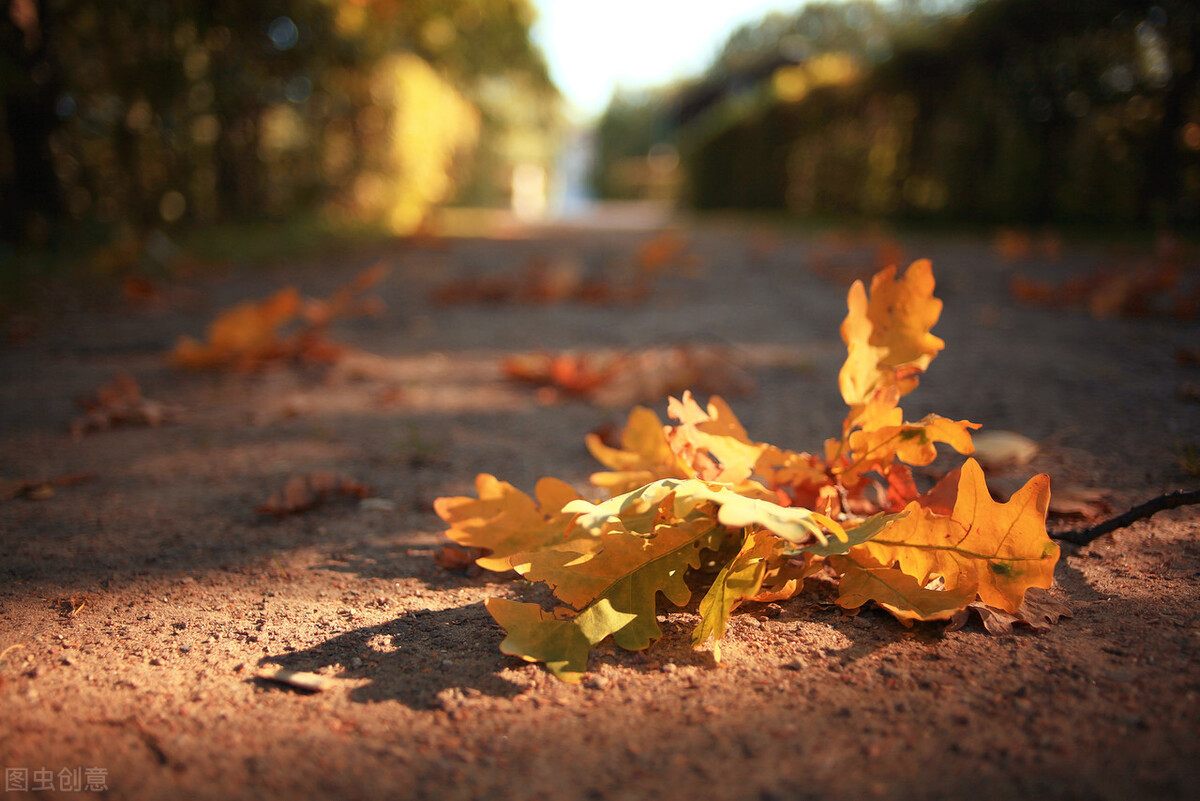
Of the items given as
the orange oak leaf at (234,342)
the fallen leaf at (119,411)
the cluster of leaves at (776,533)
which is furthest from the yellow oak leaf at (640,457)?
the orange oak leaf at (234,342)

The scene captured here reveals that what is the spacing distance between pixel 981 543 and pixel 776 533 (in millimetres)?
389

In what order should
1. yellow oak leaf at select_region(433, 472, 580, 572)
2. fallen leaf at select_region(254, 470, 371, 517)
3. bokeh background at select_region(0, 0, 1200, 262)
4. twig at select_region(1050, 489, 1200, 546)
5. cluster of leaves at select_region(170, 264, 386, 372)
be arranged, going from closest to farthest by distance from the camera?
twig at select_region(1050, 489, 1200, 546), yellow oak leaf at select_region(433, 472, 580, 572), fallen leaf at select_region(254, 470, 371, 517), cluster of leaves at select_region(170, 264, 386, 372), bokeh background at select_region(0, 0, 1200, 262)

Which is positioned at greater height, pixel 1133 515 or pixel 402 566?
pixel 1133 515

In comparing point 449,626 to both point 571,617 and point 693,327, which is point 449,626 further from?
point 693,327

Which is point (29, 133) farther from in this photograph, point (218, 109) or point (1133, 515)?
point (1133, 515)

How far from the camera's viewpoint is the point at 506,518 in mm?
1353

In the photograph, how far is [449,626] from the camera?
129 centimetres

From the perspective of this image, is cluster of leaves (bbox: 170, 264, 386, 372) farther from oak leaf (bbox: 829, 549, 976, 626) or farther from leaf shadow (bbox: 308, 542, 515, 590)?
oak leaf (bbox: 829, 549, 976, 626)

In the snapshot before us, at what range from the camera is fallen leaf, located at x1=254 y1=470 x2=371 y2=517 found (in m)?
1.77

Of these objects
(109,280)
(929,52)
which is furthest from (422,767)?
(929,52)

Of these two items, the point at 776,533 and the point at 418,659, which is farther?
the point at 418,659

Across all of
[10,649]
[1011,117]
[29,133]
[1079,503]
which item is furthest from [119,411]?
[1011,117]

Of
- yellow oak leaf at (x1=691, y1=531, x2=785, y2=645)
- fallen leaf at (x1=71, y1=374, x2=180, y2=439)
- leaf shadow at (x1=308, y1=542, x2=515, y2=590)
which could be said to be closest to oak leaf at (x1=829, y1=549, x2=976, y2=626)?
yellow oak leaf at (x1=691, y1=531, x2=785, y2=645)

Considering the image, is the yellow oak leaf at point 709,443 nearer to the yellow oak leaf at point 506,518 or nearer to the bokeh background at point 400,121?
the yellow oak leaf at point 506,518
